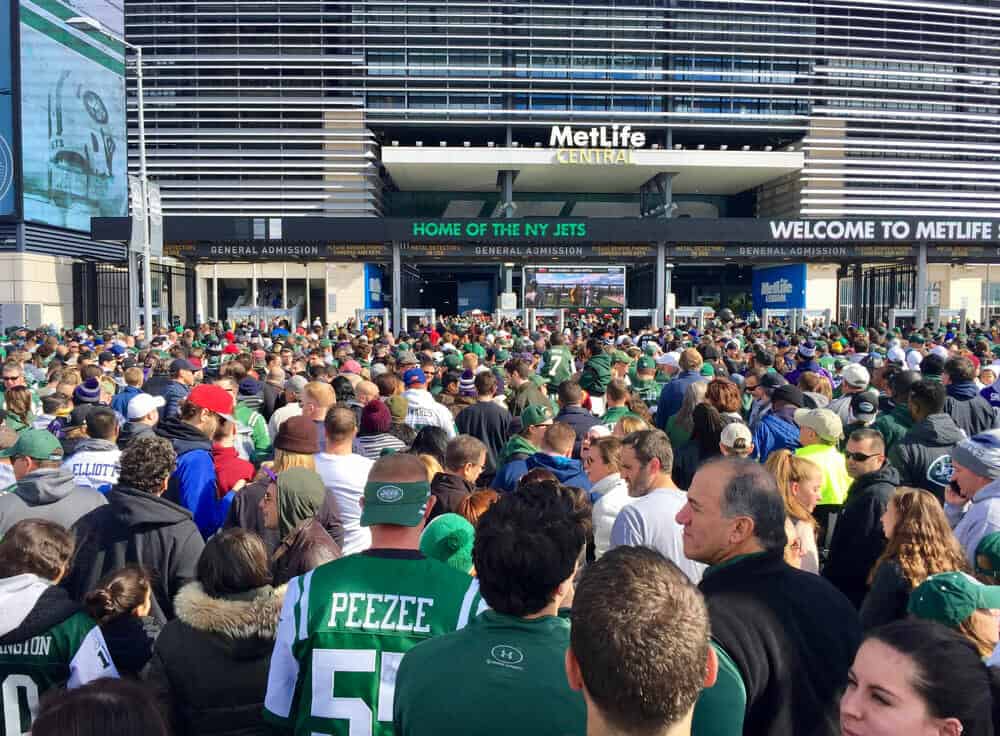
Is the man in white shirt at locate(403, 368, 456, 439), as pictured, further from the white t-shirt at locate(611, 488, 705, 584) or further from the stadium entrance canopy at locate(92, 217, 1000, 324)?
the stadium entrance canopy at locate(92, 217, 1000, 324)

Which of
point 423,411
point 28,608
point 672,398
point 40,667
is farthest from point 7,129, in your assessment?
point 40,667

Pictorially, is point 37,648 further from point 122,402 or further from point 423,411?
point 122,402

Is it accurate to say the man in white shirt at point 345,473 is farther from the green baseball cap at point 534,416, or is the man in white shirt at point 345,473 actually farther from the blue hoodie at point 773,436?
the blue hoodie at point 773,436

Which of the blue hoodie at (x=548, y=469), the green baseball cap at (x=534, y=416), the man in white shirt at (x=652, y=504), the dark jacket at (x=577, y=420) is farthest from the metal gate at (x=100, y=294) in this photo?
the man in white shirt at (x=652, y=504)

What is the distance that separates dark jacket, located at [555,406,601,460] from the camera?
8484mm

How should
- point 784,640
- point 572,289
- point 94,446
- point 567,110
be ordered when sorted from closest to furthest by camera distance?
1. point 784,640
2. point 94,446
3. point 572,289
4. point 567,110

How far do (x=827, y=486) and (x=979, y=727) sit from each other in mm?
4564

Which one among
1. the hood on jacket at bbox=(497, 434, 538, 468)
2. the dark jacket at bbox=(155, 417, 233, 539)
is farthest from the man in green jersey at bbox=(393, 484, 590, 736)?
the hood on jacket at bbox=(497, 434, 538, 468)

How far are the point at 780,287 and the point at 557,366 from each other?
3255 cm

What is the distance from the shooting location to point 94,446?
264 inches

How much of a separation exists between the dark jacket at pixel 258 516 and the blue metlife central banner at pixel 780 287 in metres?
38.3

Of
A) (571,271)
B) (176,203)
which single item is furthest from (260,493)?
(176,203)

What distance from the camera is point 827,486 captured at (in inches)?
267

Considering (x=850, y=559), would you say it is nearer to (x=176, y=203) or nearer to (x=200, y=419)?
(x=200, y=419)
